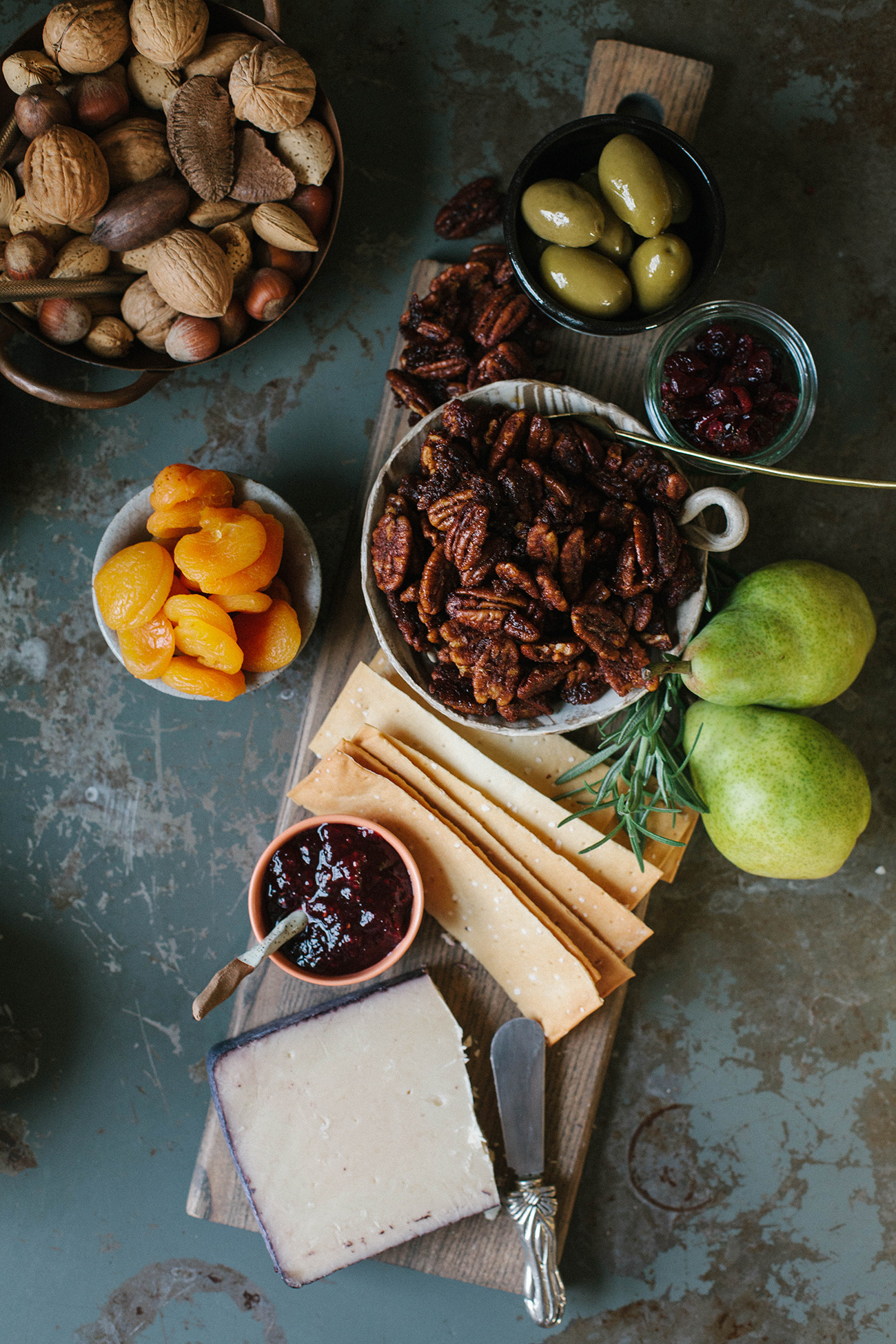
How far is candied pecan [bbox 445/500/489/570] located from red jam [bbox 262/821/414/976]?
397 millimetres

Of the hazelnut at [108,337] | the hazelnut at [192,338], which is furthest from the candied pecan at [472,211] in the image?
the hazelnut at [108,337]

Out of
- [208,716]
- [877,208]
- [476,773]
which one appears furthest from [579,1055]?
[877,208]

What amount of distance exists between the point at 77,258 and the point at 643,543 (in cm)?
84

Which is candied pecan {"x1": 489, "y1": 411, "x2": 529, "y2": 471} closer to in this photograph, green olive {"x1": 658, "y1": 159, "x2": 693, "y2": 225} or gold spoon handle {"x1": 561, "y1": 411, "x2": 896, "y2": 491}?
gold spoon handle {"x1": 561, "y1": 411, "x2": 896, "y2": 491}

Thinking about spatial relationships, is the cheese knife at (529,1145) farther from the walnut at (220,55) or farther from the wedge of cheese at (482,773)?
the walnut at (220,55)

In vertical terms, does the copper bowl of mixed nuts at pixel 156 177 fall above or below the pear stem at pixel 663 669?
above

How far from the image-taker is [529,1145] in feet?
3.80

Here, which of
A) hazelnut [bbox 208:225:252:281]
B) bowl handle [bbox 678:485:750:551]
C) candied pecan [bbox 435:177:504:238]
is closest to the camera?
bowl handle [bbox 678:485:750:551]

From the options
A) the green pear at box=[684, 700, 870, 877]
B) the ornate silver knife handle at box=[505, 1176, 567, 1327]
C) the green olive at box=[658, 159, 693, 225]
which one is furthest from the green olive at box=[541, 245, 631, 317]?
the ornate silver knife handle at box=[505, 1176, 567, 1327]

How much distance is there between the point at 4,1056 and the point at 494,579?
114 centimetres

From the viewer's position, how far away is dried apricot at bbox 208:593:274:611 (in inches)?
41.6

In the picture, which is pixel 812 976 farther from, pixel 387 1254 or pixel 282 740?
pixel 282 740

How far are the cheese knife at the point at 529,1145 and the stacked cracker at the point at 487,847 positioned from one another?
42 mm

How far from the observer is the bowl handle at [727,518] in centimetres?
92
